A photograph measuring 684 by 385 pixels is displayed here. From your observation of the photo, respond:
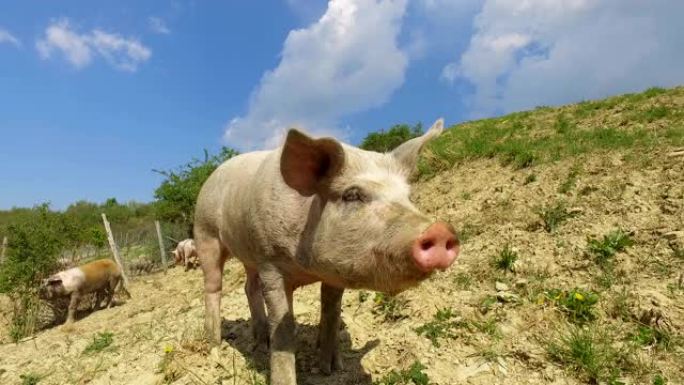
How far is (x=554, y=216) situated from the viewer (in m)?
5.96

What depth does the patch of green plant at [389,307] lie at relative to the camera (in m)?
4.94

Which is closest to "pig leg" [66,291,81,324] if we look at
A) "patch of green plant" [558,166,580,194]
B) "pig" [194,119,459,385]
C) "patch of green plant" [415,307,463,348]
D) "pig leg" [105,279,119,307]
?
"pig leg" [105,279,119,307]

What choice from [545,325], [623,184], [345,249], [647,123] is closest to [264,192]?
[345,249]

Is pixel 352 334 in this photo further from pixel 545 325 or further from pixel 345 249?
pixel 345 249

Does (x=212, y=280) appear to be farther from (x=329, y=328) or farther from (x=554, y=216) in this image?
(x=554, y=216)

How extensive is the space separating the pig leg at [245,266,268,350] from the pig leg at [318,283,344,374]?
977 millimetres

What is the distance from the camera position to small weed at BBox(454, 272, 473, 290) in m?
5.20

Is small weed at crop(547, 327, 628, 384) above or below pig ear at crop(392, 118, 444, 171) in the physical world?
below

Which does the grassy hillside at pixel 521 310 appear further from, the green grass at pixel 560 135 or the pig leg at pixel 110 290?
the pig leg at pixel 110 290

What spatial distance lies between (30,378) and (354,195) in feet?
15.6

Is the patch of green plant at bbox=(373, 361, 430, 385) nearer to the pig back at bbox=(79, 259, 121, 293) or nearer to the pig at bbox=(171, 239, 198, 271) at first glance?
the pig back at bbox=(79, 259, 121, 293)

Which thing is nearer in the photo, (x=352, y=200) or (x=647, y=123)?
(x=352, y=200)

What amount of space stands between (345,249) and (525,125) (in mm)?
10328

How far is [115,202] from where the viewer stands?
58.7 metres
